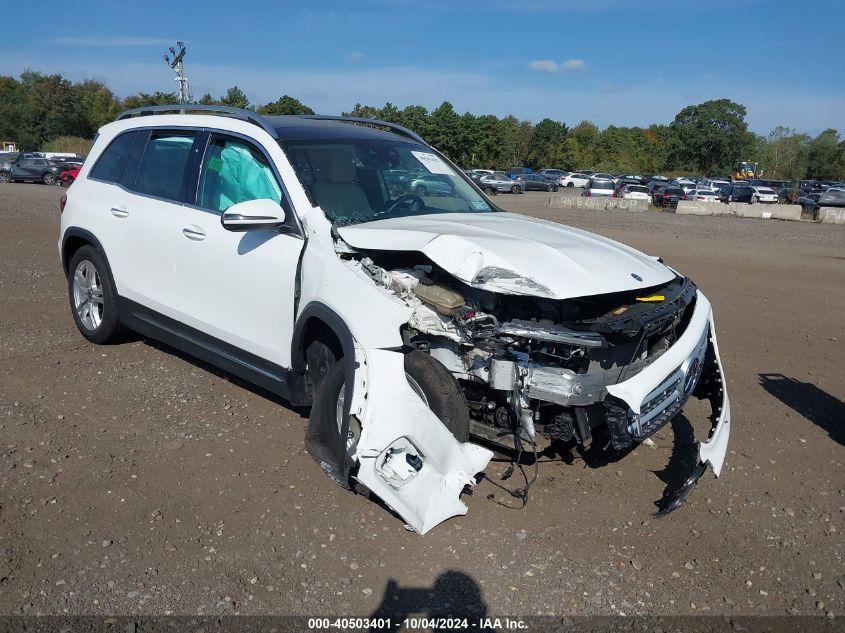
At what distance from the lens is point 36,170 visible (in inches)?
1431

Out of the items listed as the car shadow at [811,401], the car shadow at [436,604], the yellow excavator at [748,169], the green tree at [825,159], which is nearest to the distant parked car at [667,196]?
the car shadow at [811,401]

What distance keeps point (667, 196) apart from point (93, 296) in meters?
32.4

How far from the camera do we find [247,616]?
3023 mm

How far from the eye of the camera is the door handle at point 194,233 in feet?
16.1

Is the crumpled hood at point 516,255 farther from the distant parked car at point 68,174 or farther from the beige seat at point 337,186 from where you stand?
the distant parked car at point 68,174

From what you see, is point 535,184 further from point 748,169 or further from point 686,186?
point 748,169

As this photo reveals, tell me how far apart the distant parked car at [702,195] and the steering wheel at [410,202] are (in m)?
33.6

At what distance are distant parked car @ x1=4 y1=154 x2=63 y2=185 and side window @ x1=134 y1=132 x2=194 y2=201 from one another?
1363 inches

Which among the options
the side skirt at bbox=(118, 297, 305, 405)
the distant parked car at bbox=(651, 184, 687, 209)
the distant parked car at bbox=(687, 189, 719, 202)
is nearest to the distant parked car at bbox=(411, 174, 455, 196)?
the side skirt at bbox=(118, 297, 305, 405)

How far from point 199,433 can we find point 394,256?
5.82 ft

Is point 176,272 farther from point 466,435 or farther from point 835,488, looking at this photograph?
point 835,488

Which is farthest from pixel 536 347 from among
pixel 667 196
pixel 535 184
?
pixel 535 184

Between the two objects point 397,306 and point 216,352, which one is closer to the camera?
point 397,306

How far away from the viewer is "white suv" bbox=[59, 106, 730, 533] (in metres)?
3.67
